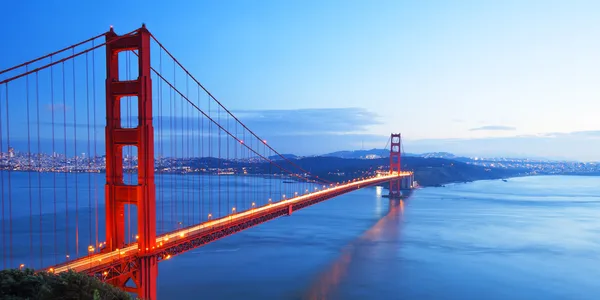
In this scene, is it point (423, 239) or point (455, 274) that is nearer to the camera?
point (455, 274)

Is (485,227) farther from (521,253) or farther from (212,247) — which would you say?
(212,247)

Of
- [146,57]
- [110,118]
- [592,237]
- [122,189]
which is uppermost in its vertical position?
[146,57]

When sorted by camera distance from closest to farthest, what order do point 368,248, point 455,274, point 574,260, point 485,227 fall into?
point 455,274 < point 574,260 < point 368,248 < point 485,227

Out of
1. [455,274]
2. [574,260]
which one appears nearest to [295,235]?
[455,274]

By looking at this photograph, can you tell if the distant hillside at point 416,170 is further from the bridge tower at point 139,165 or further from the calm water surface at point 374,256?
the bridge tower at point 139,165

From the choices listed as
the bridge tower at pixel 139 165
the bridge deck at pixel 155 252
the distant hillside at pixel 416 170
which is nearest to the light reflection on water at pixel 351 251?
the bridge deck at pixel 155 252

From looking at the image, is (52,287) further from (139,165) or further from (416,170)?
(416,170)
